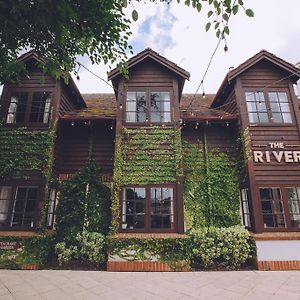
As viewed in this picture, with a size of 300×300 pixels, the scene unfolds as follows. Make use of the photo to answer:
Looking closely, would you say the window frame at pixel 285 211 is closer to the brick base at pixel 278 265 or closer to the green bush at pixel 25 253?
the brick base at pixel 278 265

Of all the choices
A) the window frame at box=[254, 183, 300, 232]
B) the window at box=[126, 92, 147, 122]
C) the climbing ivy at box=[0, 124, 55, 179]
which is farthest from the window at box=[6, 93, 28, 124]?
the window frame at box=[254, 183, 300, 232]

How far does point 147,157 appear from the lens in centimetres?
884

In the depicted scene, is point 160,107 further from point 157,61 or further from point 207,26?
point 207,26

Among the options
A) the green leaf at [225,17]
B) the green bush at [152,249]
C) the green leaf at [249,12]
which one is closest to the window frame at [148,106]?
the green bush at [152,249]

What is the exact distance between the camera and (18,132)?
909cm

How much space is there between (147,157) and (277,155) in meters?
4.74

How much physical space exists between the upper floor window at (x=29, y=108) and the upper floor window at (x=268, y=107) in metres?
7.95

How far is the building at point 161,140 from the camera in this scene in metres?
8.41

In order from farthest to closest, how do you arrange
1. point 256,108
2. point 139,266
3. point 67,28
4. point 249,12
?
point 256,108 < point 139,266 < point 67,28 < point 249,12

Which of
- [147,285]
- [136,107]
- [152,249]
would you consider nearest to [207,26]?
[147,285]

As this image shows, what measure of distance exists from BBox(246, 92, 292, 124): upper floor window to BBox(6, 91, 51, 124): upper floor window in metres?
7.95

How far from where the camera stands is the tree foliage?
14.3 ft

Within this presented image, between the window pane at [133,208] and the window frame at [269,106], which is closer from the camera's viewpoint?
the window pane at [133,208]

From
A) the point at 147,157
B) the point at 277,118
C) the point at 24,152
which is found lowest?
the point at 147,157
